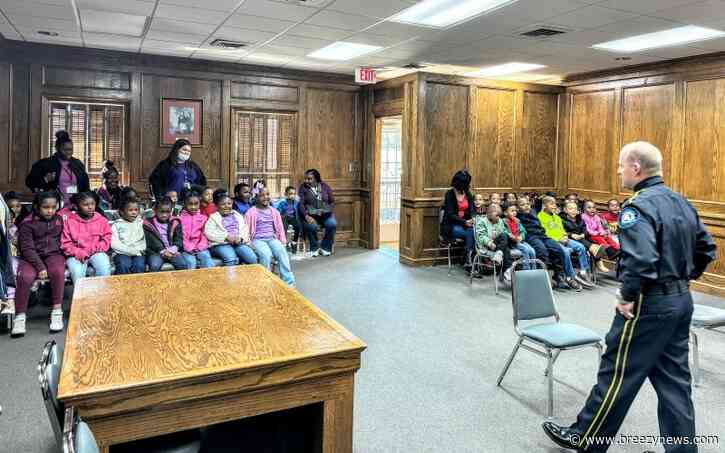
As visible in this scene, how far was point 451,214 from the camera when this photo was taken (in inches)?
289

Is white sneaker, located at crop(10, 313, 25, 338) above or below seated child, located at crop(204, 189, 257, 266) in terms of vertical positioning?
below

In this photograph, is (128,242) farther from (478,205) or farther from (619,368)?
(478,205)

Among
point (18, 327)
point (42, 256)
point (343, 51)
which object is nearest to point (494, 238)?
point (343, 51)

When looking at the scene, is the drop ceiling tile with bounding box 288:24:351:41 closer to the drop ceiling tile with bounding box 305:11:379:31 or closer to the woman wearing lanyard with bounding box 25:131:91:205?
the drop ceiling tile with bounding box 305:11:379:31

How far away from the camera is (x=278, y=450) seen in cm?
216

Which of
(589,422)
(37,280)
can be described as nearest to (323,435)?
(589,422)

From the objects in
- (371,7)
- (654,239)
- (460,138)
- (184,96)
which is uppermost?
(371,7)

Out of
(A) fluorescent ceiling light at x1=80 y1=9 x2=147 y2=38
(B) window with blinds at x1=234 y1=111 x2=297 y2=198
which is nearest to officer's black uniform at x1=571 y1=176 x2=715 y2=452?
(A) fluorescent ceiling light at x1=80 y1=9 x2=147 y2=38

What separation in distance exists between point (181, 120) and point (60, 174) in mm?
1934

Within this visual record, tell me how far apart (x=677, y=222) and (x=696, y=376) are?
181 cm

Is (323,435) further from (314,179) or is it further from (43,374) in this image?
(314,179)

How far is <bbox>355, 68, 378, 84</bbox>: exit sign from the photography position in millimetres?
7855

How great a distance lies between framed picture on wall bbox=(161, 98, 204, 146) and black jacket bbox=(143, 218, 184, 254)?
2624 millimetres

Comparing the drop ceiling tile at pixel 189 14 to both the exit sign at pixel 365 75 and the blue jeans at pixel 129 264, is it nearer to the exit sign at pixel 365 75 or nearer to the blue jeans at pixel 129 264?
the blue jeans at pixel 129 264
